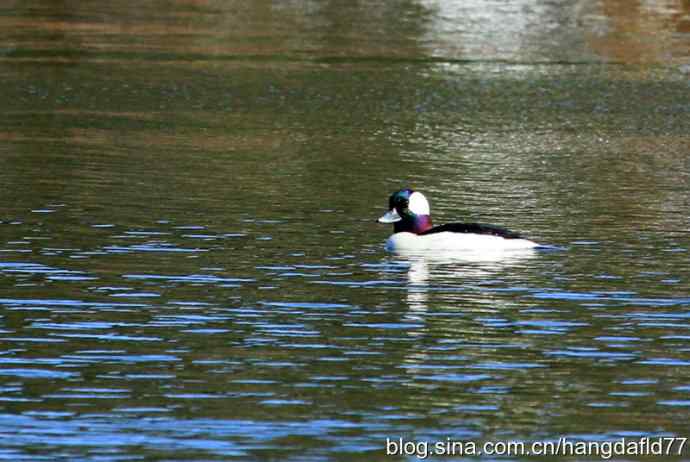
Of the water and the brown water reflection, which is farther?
the brown water reflection

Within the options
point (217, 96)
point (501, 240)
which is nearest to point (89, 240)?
point (501, 240)

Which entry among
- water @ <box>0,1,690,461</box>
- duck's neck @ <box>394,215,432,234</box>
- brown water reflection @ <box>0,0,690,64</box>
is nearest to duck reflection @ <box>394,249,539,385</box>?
water @ <box>0,1,690,461</box>

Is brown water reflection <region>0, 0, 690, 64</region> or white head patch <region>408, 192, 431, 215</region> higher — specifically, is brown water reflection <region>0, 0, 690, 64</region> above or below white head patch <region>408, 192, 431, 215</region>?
below

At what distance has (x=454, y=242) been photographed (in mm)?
23141

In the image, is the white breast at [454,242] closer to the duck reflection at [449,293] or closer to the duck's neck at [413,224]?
the duck reflection at [449,293]

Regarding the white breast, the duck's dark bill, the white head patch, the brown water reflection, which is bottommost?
the brown water reflection

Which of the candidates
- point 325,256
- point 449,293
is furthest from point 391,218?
point 449,293

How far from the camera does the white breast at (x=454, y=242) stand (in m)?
22.8

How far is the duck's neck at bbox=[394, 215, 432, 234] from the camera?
24.0m

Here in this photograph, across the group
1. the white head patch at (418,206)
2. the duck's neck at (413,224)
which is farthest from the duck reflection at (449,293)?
the white head patch at (418,206)

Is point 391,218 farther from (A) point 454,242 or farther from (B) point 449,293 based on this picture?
(B) point 449,293

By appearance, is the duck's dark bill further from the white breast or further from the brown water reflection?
the brown water reflection

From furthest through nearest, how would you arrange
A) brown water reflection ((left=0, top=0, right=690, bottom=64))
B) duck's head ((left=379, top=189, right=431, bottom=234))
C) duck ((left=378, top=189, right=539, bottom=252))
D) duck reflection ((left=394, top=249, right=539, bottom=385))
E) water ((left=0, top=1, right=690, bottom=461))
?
brown water reflection ((left=0, top=0, right=690, bottom=64)), duck's head ((left=379, top=189, right=431, bottom=234)), duck ((left=378, top=189, right=539, bottom=252)), duck reflection ((left=394, top=249, right=539, bottom=385)), water ((left=0, top=1, right=690, bottom=461))

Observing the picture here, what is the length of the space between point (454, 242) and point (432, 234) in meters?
0.42
